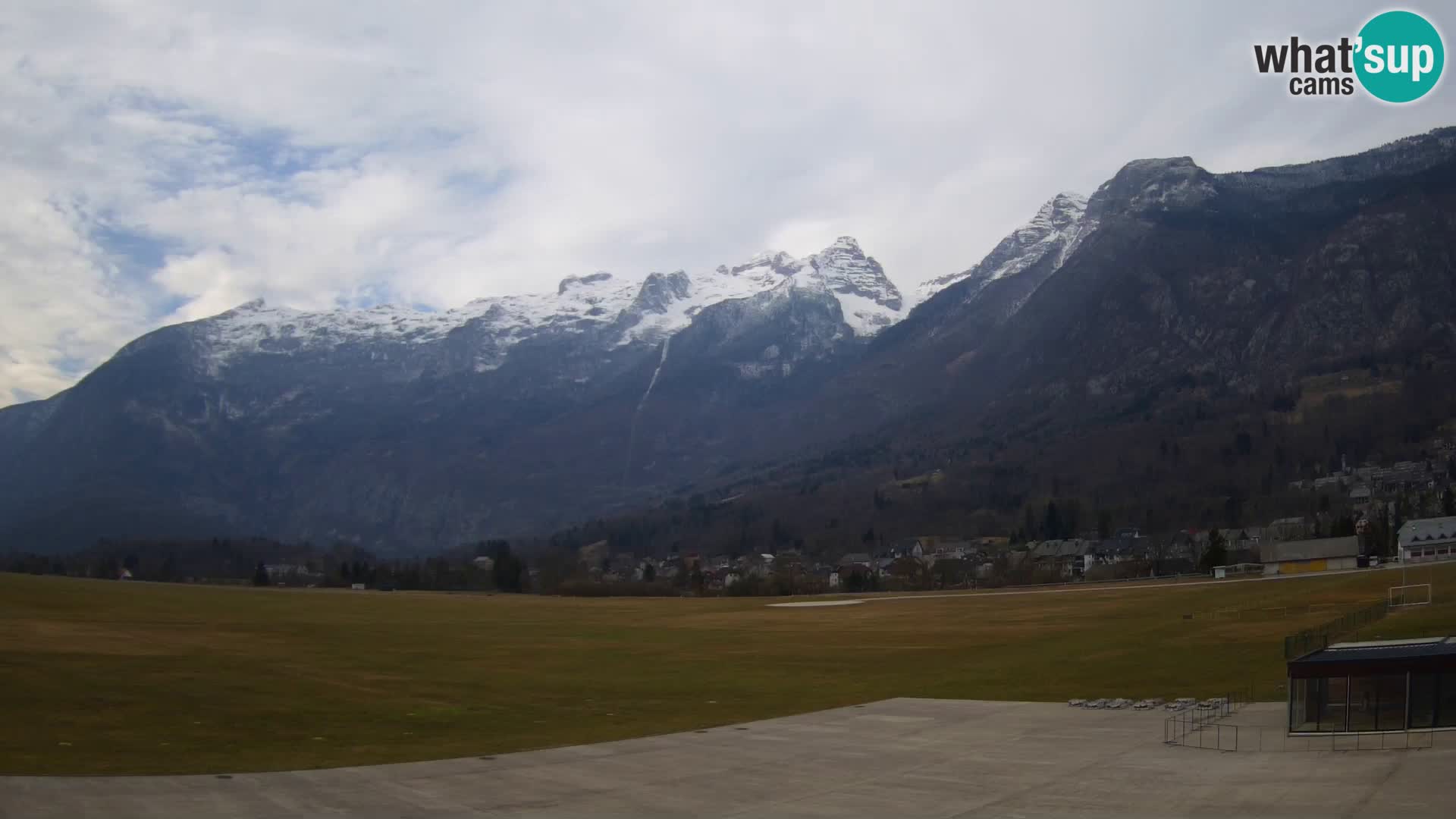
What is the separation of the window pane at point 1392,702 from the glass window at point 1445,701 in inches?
34.2

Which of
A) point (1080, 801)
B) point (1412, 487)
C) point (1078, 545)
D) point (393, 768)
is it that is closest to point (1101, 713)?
point (1080, 801)

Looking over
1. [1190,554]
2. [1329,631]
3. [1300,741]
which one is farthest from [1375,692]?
[1190,554]

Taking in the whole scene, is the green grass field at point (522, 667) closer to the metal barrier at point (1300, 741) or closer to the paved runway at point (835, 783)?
the paved runway at point (835, 783)

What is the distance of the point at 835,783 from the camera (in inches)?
1287

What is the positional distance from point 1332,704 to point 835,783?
15.7m

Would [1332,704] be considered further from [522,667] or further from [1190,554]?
[1190,554]

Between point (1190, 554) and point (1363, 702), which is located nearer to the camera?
point (1363, 702)

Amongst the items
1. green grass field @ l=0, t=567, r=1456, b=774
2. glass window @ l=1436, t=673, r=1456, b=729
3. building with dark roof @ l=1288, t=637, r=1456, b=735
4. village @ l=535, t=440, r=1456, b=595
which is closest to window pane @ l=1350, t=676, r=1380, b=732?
building with dark roof @ l=1288, t=637, r=1456, b=735

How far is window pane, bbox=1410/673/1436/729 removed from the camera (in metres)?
34.2

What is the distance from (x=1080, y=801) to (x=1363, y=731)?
1175 centimetres

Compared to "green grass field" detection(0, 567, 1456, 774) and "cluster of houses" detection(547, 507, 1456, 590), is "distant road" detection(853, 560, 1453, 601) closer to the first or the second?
"cluster of houses" detection(547, 507, 1456, 590)

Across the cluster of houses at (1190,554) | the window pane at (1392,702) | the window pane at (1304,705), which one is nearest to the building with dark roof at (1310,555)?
the cluster of houses at (1190,554)

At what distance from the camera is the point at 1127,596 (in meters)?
95.8

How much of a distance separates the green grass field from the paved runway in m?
2.78
